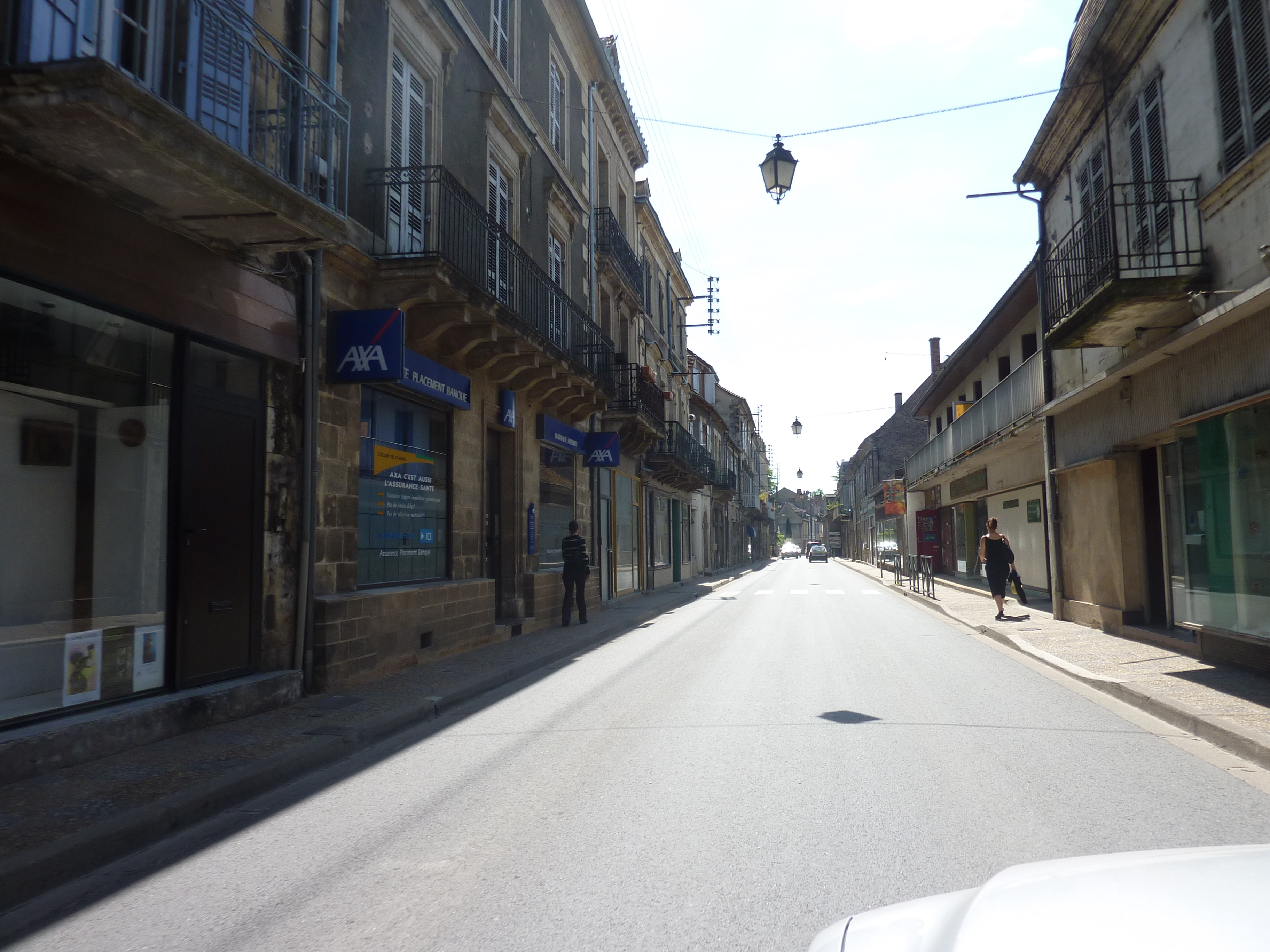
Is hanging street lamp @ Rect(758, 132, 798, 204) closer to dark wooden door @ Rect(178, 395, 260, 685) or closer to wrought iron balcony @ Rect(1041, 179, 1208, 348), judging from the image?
wrought iron balcony @ Rect(1041, 179, 1208, 348)

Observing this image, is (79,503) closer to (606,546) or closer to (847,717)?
(847,717)

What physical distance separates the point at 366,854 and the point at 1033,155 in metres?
15.3

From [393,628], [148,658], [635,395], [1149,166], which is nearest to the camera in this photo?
[148,658]

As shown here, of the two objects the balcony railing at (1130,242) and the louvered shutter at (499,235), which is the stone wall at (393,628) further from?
the balcony railing at (1130,242)

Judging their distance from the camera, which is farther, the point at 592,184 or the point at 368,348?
the point at 592,184

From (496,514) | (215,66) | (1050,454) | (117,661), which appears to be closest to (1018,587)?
(1050,454)

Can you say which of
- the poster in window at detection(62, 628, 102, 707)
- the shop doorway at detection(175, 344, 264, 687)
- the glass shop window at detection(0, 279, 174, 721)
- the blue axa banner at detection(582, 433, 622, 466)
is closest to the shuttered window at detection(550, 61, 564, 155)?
the blue axa banner at detection(582, 433, 622, 466)

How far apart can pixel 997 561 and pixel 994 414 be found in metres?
5.10

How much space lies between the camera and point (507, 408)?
13773mm

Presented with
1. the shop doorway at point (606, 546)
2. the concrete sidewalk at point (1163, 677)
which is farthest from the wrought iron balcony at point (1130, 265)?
the shop doorway at point (606, 546)

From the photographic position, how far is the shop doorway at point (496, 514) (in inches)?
557

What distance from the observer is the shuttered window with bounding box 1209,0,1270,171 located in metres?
8.17

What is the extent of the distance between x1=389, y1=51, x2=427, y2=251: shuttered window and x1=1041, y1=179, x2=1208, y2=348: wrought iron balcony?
7.79m

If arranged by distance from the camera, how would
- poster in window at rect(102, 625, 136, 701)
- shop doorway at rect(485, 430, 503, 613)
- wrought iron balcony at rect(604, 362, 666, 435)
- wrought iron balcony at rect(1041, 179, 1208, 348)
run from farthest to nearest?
wrought iron balcony at rect(604, 362, 666, 435)
shop doorway at rect(485, 430, 503, 613)
wrought iron balcony at rect(1041, 179, 1208, 348)
poster in window at rect(102, 625, 136, 701)
